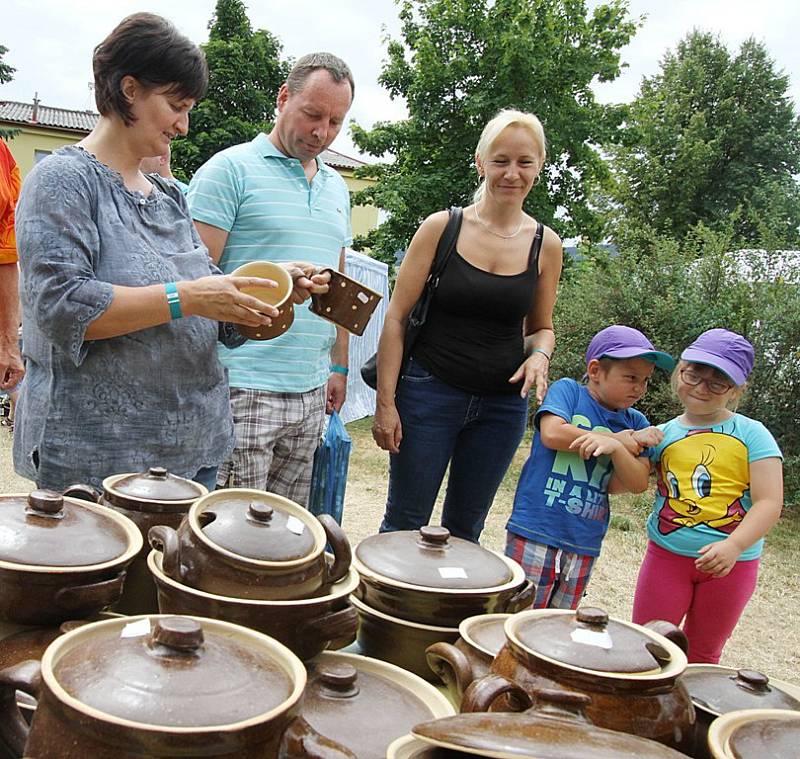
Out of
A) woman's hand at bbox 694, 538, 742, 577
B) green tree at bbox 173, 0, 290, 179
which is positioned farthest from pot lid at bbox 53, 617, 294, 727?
green tree at bbox 173, 0, 290, 179

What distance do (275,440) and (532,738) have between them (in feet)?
6.63

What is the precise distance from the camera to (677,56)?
86.2ft

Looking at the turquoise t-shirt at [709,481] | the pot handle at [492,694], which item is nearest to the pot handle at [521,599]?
the pot handle at [492,694]

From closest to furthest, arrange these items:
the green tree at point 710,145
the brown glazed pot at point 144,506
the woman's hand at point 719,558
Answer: the brown glazed pot at point 144,506 < the woman's hand at point 719,558 < the green tree at point 710,145

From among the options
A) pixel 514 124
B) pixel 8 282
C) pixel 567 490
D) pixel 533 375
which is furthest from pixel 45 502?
pixel 8 282

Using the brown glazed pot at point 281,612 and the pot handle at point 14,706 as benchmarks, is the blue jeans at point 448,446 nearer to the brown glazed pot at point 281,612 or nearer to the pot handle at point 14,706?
the brown glazed pot at point 281,612

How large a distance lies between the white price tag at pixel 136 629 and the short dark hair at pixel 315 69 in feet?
6.87

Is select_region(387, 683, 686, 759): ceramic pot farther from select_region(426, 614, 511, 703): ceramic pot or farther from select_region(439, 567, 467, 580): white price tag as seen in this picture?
select_region(439, 567, 467, 580): white price tag

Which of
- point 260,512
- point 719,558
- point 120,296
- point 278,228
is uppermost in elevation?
point 278,228

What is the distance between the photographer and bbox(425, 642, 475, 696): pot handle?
108cm

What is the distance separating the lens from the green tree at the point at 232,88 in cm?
1817

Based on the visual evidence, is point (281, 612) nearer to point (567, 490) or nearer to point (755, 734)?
point (755, 734)

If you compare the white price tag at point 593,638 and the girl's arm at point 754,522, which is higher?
the white price tag at point 593,638

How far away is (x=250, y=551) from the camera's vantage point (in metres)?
1.05
